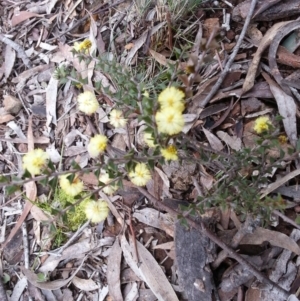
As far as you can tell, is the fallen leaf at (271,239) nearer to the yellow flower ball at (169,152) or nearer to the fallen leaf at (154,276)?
the fallen leaf at (154,276)

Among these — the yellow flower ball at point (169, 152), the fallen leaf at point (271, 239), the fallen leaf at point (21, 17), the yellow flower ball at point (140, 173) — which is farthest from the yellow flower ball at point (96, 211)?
the fallen leaf at point (21, 17)

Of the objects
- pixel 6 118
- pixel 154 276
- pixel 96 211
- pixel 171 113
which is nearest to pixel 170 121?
pixel 171 113

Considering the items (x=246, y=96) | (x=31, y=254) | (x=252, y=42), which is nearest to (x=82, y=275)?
(x=31, y=254)

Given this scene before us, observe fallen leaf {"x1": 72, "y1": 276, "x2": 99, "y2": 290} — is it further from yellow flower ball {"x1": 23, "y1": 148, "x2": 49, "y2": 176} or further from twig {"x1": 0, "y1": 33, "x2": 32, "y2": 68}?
twig {"x1": 0, "y1": 33, "x2": 32, "y2": 68}

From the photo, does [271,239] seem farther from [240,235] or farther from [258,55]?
[258,55]

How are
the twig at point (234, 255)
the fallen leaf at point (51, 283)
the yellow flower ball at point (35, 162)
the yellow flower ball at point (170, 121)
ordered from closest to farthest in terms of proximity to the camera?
the yellow flower ball at point (170, 121) < the yellow flower ball at point (35, 162) < the twig at point (234, 255) < the fallen leaf at point (51, 283)

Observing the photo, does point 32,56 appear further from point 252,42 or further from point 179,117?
point 179,117

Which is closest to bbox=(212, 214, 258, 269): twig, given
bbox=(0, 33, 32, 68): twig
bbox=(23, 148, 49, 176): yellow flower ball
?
bbox=(23, 148, 49, 176): yellow flower ball
